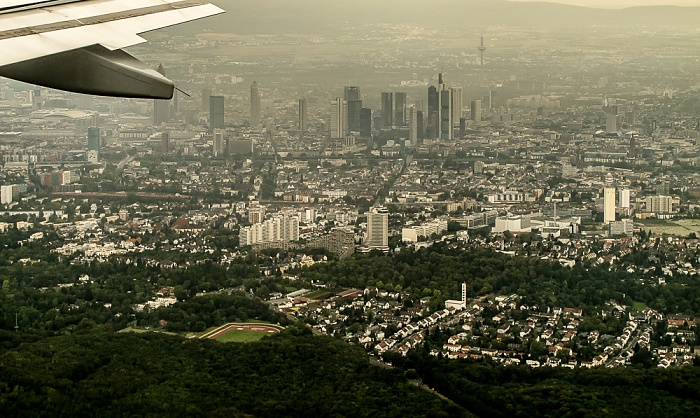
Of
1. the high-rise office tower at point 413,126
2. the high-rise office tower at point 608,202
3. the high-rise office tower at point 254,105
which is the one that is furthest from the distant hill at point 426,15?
the high-rise office tower at point 608,202

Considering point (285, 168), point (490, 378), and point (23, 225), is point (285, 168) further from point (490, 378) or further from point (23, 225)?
point (490, 378)

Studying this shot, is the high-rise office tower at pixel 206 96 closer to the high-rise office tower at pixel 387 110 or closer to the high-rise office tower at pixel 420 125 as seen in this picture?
the high-rise office tower at pixel 387 110

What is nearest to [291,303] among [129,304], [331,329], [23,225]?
[331,329]

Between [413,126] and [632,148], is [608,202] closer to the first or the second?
[632,148]

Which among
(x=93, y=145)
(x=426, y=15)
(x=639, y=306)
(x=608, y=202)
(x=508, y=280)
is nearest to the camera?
(x=639, y=306)

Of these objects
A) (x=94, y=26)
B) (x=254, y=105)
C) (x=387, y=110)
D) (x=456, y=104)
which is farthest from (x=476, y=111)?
(x=94, y=26)
